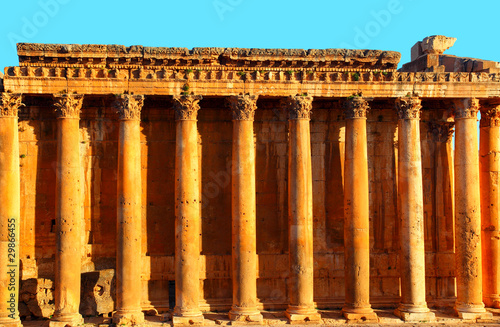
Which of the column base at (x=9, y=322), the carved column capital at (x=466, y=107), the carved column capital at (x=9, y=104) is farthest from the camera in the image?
the carved column capital at (x=466, y=107)

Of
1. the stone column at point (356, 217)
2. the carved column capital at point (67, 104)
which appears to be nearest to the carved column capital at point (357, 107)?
the stone column at point (356, 217)

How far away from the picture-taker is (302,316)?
32.1 metres

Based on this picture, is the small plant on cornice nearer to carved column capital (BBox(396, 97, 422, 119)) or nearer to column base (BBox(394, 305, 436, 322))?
carved column capital (BBox(396, 97, 422, 119))

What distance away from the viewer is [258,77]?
32656 mm

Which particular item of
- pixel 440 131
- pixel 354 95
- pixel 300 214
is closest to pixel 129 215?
pixel 300 214

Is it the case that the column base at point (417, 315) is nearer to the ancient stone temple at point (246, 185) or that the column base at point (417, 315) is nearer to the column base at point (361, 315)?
the ancient stone temple at point (246, 185)

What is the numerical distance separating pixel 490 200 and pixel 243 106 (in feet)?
37.6

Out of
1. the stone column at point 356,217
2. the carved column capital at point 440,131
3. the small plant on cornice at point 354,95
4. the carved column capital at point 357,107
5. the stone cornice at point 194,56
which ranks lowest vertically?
the stone column at point 356,217

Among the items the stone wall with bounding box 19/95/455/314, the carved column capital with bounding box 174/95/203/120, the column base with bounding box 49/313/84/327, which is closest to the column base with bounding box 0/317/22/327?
the column base with bounding box 49/313/84/327

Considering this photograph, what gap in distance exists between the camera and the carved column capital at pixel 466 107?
33500 millimetres

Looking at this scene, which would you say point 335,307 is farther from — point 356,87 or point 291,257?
point 356,87

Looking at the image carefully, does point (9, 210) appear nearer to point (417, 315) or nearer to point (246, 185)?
point (246, 185)

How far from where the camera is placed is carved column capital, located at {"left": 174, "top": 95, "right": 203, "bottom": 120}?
105ft

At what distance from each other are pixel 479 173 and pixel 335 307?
8.63m
